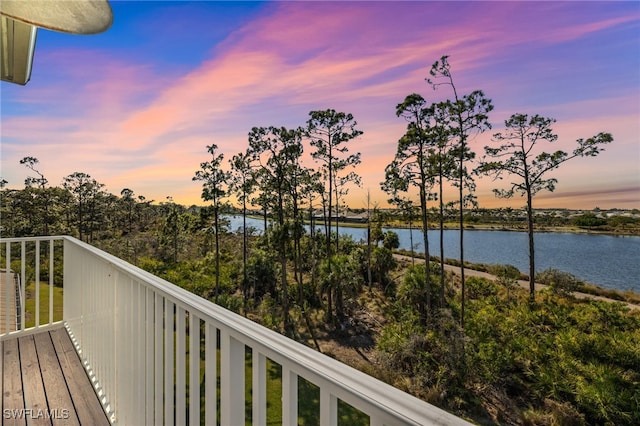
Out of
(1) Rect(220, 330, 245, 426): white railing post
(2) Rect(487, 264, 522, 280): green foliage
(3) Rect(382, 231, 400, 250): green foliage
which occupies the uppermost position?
(1) Rect(220, 330, 245, 426): white railing post

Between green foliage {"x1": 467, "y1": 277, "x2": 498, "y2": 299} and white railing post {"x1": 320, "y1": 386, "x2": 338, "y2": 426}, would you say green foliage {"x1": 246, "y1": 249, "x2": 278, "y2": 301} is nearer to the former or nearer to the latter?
green foliage {"x1": 467, "y1": 277, "x2": 498, "y2": 299}

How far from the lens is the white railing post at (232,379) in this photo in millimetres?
888

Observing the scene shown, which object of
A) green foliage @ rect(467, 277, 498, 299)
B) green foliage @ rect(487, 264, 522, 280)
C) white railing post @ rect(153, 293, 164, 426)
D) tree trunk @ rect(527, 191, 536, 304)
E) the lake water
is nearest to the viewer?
white railing post @ rect(153, 293, 164, 426)

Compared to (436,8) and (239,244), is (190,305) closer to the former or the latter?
(436,8)

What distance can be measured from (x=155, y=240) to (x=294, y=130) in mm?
14005

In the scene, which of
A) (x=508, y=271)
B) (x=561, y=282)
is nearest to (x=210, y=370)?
(x=508, y=271)

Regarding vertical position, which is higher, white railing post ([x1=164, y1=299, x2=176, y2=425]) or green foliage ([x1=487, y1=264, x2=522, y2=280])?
white railing post ([x1=164, y1=299, x2=176, y2=425])

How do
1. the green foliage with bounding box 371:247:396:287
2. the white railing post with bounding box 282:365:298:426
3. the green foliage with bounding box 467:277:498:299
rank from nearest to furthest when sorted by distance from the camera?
the white railing post with bounding box 282:365:298:426 < the green foliage with bounding box 467:277:498:299 < the green foliage with bounding box 371:247:396:287

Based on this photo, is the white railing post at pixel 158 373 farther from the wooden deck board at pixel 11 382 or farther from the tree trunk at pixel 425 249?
the tree trunk at pixel 425 249

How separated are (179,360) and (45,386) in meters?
1.78

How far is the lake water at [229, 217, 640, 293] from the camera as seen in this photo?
17.5 m

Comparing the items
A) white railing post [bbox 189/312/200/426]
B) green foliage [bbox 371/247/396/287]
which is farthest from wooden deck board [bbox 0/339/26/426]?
green foliage [bbox 371/247/396/287]

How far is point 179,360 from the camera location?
A: 1215 mm

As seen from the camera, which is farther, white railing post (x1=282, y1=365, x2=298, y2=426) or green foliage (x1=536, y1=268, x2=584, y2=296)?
green foliage (x1=536, y1=268, x2=584, y2=296)
